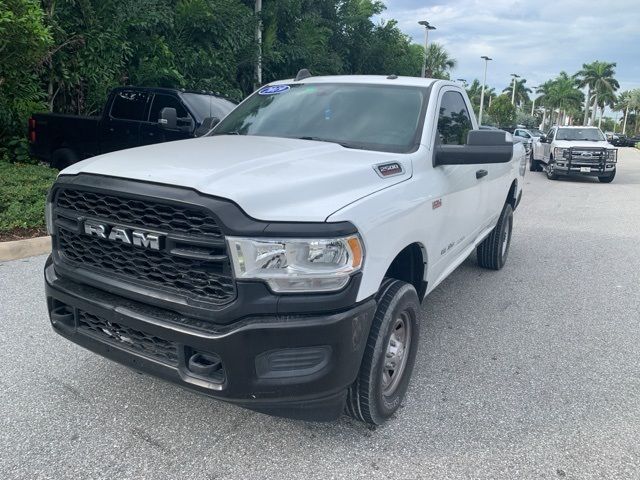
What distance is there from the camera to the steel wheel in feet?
10.0

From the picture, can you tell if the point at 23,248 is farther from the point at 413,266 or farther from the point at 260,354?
the point at 260,354

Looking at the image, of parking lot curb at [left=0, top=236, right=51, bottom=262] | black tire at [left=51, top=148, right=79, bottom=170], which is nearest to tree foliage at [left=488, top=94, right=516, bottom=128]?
black tire at [left=51, top=148, right=79, bottom=170]

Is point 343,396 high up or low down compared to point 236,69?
down

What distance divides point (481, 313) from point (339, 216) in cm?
297

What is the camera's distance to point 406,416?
3.17 m

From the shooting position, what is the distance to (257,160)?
9.56ft

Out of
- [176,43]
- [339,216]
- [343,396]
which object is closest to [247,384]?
[343,396]

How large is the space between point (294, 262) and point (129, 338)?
3.19 feet

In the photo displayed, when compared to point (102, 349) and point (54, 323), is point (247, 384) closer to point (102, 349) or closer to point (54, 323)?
point (102, 349)

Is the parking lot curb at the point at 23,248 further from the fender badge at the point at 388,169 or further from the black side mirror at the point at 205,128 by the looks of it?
the fender badge at the point at 388,169

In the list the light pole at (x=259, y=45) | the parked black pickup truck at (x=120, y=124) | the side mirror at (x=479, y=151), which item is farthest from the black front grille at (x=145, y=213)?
the light pole at (x=259, y=45)

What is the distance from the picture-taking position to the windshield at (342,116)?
12.0 feet

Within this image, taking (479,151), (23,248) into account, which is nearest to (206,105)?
(23,248)

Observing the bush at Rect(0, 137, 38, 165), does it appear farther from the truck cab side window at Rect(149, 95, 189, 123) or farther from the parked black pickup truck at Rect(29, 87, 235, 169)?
the truck cab side window at Rect(149, 95, 189, 123)
